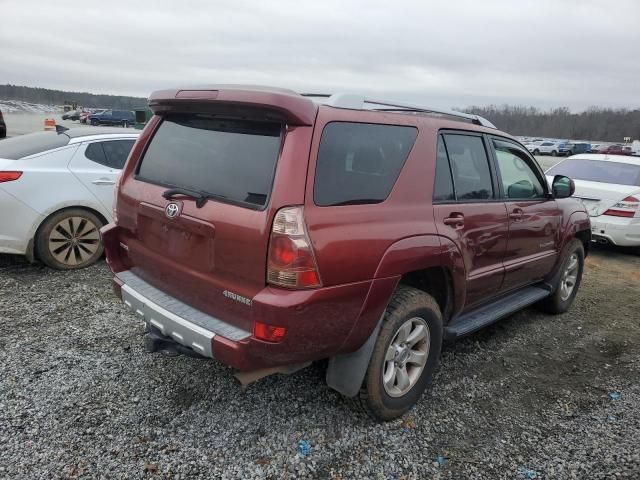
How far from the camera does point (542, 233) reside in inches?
172

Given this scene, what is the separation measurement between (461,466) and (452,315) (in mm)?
1016


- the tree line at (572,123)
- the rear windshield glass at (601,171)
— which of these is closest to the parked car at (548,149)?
the tree line at (572,123)

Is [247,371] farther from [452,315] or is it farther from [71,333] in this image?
[71,333]

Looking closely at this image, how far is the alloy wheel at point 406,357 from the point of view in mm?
3045

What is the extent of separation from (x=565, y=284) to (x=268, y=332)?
3.88m

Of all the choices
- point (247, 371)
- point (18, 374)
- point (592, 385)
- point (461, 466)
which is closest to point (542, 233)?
point (592, 385)

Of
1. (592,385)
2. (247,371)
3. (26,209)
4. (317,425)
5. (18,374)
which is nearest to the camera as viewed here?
(247,371)

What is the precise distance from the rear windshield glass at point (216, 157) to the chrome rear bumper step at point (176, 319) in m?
0.65

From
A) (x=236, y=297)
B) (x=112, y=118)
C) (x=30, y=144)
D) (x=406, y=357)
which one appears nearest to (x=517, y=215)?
(x=406, y=357)

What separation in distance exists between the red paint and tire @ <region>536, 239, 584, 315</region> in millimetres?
2007

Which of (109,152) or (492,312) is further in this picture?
(109,152)

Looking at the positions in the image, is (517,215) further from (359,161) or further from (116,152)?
(116,152)

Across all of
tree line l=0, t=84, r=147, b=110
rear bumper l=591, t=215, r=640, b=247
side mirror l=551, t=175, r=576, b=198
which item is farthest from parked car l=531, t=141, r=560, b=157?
tree line l=0, t=84, r=147, b=110

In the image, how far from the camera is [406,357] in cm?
315
